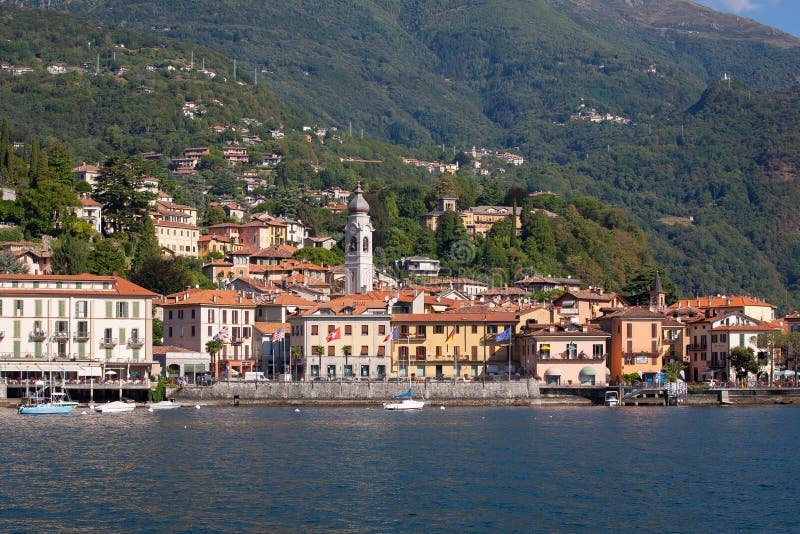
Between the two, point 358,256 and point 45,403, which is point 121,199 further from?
point 45,403

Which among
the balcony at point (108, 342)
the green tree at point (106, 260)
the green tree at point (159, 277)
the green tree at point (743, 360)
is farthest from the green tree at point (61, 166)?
the green tree at point (743, 360)

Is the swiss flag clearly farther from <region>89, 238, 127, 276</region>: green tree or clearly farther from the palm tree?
<region>89, 238, 127, 276</region>: green tree

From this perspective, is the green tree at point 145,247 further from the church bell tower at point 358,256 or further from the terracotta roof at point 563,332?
the terracotta roof at point 563,332

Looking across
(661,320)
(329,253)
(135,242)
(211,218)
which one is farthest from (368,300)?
(211,218)

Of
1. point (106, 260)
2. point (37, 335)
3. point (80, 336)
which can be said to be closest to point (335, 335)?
point (80, 336)

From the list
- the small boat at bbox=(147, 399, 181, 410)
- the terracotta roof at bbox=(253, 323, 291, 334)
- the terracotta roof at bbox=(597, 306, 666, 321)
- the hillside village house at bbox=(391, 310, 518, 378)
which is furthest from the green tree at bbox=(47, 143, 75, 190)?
the terracotta roof at bbox=(597, 306, 666, 321)

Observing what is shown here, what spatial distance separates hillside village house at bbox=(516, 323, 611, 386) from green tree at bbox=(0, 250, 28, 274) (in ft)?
139

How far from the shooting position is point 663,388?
99875 millimetres

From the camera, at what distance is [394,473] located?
5934 cm

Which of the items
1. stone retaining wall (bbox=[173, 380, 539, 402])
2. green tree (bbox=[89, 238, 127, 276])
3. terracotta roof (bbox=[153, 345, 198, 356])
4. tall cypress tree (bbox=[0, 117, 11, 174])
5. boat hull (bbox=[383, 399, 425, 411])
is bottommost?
boat hull (bbox=[383, 399, 425, 411])

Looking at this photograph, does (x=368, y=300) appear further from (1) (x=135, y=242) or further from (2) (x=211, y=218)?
(2) (x=211, y=218)

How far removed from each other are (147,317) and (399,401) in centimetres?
1962

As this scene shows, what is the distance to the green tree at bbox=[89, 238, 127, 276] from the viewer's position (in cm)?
11931

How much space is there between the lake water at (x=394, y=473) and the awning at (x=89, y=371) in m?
8.24
